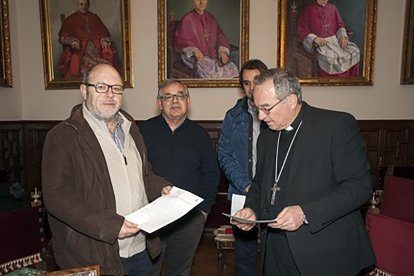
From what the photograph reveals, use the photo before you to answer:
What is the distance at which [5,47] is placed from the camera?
16.6ft

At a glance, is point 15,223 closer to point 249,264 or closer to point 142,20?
point 249,264

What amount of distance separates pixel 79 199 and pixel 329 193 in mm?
1236

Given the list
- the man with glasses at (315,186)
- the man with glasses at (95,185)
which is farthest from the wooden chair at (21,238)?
the man with glasses at (315,186)

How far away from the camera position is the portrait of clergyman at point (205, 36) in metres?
4.98

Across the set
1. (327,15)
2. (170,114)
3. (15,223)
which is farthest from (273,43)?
(15,223)

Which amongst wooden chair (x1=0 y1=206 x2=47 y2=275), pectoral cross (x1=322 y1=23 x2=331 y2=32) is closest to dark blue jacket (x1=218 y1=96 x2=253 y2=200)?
wooden chair (x1=0 y1=206 x2=47 y2=275)

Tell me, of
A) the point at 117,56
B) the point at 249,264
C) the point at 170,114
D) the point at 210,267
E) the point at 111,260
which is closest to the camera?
the point at 111,260

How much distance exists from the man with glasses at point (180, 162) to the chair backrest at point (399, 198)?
1484 millimetres

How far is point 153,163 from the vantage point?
2.71 m

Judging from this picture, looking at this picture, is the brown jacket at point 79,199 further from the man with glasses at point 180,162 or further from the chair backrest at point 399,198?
the chair backrest at point 399,198

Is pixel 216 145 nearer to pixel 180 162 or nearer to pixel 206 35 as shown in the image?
pixel 206 35

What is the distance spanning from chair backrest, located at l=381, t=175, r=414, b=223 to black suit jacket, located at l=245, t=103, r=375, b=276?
1.22 m

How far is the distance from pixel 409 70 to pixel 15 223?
5.00m

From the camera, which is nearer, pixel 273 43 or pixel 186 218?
pixel 186 218
